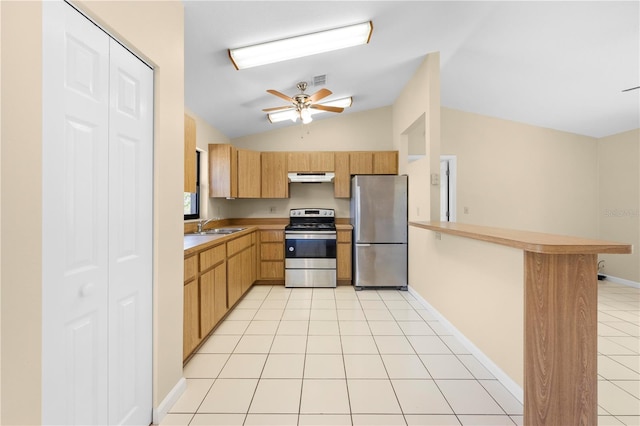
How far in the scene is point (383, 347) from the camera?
242 cm

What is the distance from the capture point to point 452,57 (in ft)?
10.9

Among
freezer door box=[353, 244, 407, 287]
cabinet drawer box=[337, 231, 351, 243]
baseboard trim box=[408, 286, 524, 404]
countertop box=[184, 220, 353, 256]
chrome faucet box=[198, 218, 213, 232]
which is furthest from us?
cabinet drawer box=[337, 231, 351, 243]

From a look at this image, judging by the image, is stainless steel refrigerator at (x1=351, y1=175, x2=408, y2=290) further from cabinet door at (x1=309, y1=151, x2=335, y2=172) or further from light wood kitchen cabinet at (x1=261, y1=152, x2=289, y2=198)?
light wood kitchen cabinet at (x1=261, y1=152, x2=289, y2=198)

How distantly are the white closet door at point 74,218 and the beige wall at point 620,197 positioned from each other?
643cm

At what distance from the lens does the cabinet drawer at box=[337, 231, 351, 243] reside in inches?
169

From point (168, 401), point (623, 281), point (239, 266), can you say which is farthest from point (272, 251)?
point (623, 281)

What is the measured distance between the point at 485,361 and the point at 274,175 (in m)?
3.62

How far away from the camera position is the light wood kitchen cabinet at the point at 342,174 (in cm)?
454

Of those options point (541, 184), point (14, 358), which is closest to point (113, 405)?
point (14, 358)

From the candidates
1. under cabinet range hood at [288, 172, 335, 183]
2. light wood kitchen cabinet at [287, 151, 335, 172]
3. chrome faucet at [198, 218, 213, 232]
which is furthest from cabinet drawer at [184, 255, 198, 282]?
light wood kitchen cabinet at [287, 151, 335, 172]

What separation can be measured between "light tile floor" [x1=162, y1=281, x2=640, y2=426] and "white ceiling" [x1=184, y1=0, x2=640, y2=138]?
8.48 ft

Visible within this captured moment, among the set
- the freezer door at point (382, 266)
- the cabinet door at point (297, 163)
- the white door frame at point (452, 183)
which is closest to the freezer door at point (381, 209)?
the freezer door at point (382, 266)

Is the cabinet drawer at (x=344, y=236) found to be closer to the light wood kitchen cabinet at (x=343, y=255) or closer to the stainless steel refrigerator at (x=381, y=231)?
the light wood kitchen cabinet at (x=343, y=255)

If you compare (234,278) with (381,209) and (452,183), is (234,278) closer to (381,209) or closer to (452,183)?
(381,209)
